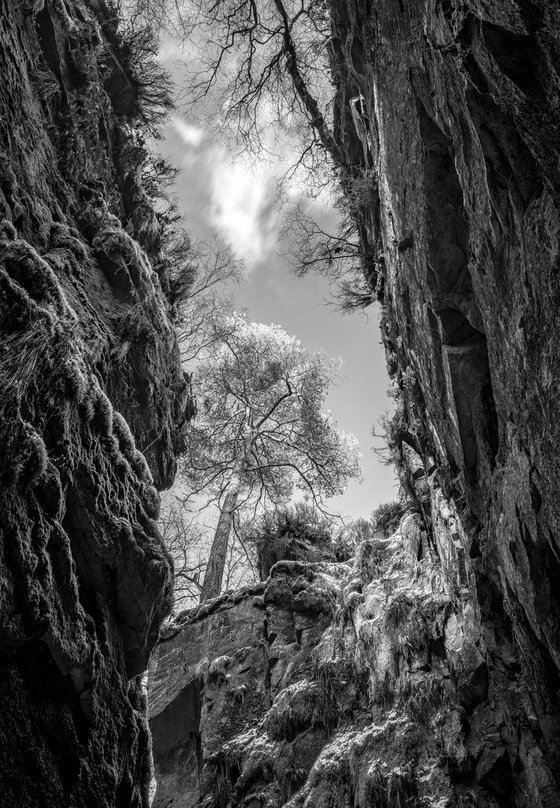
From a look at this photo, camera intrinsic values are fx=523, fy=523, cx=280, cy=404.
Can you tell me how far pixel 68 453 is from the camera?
4453mm

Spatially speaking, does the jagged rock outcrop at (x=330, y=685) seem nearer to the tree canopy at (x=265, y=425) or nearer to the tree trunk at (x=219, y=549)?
the tree trunk at (x=219, y=549)

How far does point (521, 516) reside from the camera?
14.5 feet

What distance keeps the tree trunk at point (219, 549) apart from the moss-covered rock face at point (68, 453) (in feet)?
13.0

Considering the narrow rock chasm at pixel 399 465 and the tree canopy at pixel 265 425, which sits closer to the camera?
the narrow rock chasm at pixel 399 465

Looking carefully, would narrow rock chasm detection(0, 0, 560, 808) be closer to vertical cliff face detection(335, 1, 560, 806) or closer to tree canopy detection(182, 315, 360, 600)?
vertical cliff face detection(335, 1, 560, 806)

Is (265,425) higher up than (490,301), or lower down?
higher up

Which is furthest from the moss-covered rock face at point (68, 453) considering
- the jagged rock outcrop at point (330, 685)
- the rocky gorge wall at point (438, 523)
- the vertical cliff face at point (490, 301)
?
the vertical cliff face at point (490, 301)

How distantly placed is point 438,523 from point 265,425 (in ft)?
30.9

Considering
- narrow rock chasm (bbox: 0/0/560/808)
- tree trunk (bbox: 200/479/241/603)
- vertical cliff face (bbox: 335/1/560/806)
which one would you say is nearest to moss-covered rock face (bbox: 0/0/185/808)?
narrow rock chasm (bbox: 0/0/560/808)

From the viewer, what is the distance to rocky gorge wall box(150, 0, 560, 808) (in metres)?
3.76

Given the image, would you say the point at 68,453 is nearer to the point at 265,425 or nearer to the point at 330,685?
the point at 330,685

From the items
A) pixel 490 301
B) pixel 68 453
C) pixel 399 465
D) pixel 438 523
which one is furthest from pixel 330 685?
pixel 490 301

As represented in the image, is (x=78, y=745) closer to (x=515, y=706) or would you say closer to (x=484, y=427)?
(x=515, y=706)

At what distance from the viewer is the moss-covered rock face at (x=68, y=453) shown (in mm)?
3834
